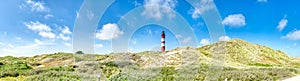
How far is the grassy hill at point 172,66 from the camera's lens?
68.3 feet

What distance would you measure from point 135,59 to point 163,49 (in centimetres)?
1033

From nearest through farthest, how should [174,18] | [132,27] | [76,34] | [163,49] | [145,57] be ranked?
[76,34]
[132,27]
[174,18]
[145,57]
[163,49]

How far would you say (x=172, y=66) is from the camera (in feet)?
109

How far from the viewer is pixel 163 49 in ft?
161

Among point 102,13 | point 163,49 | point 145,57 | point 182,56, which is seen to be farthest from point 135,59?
point 102,13

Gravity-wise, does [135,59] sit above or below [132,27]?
below

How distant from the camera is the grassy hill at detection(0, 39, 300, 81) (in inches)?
820

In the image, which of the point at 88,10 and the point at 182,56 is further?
the point at 182,56

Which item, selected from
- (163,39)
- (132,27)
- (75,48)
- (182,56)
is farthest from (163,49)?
(75,48)

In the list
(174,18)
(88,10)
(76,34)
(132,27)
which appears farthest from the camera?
(174,18)

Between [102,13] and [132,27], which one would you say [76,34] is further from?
[132,27]

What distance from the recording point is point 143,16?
1430 inches

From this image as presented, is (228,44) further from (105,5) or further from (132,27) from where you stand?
(105,5)

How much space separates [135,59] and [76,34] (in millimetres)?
18043
